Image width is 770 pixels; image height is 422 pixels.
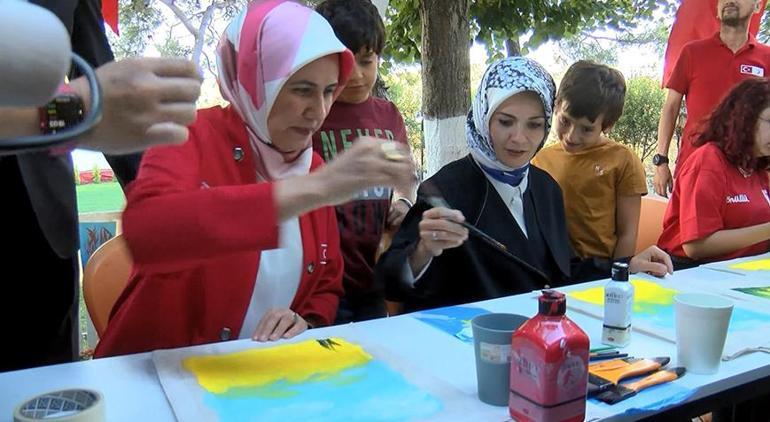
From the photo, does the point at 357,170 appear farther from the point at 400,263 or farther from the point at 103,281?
the point at 103,281

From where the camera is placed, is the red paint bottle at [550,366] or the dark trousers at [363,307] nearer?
the red paint bottle at [550,366]

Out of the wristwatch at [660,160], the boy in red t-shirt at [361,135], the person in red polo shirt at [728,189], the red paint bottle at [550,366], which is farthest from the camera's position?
the wristwatch at [660,160]

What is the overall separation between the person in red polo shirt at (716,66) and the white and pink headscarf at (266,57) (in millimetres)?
2823

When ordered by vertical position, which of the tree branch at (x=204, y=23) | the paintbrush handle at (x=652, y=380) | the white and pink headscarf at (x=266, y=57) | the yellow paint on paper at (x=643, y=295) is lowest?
the yellow paint on paper at (x=643, y=295)

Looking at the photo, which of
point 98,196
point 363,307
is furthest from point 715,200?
point 98,196

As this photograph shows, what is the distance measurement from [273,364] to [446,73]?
3.02 m

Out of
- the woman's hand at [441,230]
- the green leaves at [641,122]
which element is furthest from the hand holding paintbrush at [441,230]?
the green leaves at [641,122]

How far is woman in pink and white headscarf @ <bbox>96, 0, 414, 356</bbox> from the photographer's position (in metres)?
1.22

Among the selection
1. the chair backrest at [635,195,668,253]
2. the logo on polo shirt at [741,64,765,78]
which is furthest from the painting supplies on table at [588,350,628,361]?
the logo on polo shirt at [741,64,765,78]

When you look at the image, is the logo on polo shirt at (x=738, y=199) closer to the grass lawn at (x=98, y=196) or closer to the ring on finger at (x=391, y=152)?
the ring on finger at (x=391, y=152)

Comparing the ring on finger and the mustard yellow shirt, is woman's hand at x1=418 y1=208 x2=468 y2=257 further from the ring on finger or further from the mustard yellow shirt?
the mustard yellow shirt

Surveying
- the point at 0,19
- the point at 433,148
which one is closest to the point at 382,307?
the point at 0,19

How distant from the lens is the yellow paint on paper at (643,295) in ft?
5.65

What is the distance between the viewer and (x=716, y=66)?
3.72 meters
